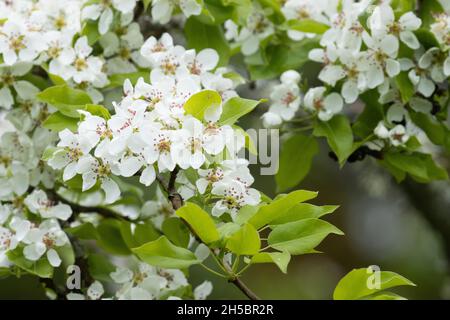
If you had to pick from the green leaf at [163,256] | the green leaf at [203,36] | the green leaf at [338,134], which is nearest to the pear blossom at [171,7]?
the green leaf at [203,36]

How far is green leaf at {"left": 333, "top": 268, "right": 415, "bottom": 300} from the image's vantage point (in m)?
1.36

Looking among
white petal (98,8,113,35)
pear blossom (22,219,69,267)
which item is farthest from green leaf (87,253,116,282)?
white petal (98,8,113,35)

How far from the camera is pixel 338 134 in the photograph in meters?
1.78

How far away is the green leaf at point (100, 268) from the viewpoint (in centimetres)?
183

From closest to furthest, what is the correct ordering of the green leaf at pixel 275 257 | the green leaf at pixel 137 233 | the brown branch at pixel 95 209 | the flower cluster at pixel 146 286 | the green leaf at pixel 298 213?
the green leaf at pixel 275 257 → the green leaf at pixel 298 213 → the flower cluster at pixel 146 286 → the green leaf at pixel 137 233 → the brown branch at pixel 95 209

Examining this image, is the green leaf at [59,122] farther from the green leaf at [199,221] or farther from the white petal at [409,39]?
the white petal at [409,39]

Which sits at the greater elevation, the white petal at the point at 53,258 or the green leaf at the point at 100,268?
the white petal at the point at 53,258

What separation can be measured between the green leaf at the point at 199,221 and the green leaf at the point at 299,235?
102mm

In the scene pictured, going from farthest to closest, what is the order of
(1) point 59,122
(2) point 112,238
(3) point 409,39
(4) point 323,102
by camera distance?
(2) point 112,238 < (4) point 323,102 < (3) point 409,39 < (1) point 59,122

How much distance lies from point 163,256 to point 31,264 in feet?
1.23

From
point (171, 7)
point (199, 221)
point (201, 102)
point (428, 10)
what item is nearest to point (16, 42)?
point (171, 7)

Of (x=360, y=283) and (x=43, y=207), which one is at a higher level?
(x=360, y=283)

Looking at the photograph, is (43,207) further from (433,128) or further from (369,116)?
(433,128)
